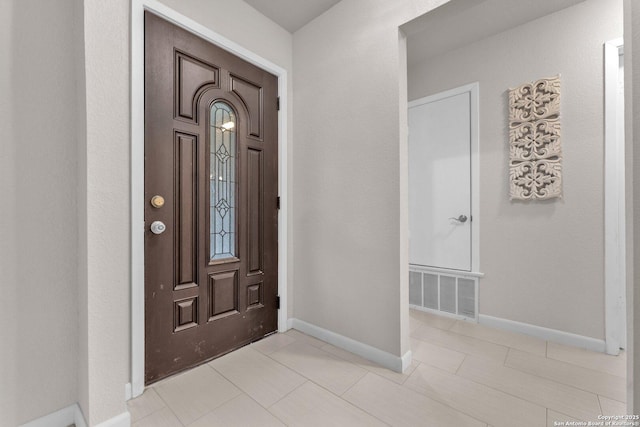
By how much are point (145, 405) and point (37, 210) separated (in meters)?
1.08

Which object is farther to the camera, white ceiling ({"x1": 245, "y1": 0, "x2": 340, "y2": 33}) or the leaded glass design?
white ceiling ({"x1": 245, "y1": 0, "x2": 340, "y2": 33})

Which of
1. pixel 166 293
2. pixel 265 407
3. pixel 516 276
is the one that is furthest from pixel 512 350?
pixel 166 293

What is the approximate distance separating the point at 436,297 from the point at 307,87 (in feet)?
7.47

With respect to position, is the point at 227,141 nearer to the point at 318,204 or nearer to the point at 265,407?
the point at 318,204

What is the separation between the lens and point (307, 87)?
217 cm

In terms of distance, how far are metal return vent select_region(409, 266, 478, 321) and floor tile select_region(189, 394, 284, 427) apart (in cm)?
190

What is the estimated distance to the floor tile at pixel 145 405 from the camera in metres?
1.30

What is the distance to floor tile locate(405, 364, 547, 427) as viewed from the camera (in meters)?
1.26

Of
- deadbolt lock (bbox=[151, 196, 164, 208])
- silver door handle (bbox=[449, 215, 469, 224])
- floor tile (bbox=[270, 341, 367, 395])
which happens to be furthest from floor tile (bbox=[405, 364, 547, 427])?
deadbolt lock (bbox=[151, 196, 164, 208])

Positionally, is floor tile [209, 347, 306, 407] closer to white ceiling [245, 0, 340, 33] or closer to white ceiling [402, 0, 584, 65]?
white ceiling [402, 0, 584, 65]

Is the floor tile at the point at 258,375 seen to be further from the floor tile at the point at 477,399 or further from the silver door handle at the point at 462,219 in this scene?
the silver door handle at the point at 462,219

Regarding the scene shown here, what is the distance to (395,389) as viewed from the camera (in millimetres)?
1485

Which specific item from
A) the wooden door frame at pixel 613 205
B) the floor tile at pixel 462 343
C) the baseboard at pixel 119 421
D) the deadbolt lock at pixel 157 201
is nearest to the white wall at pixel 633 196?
the floor tile at pixel 462 343

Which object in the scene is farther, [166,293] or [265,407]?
Answer: [166,293]
